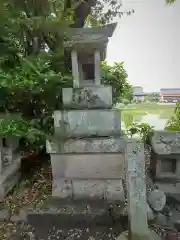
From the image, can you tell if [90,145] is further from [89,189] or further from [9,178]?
[9,178]

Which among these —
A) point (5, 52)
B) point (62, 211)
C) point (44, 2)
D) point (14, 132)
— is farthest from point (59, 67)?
point (62, 211)

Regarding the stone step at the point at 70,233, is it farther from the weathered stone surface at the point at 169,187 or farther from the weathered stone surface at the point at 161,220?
the weathered stone surface at the point at 169,187

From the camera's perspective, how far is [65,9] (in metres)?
3.54

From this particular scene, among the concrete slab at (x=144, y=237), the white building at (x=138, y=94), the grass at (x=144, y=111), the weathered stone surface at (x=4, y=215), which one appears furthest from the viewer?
the white building at (x=138, y=94)

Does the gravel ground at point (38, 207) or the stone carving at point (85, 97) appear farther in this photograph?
the stone carving at point (85, 97)

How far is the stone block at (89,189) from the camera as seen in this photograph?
9.71 feet

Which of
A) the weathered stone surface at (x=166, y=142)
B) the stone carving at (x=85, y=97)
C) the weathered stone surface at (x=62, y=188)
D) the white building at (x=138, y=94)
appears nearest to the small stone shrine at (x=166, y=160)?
the weathered stone surface at (x=166, y=142)

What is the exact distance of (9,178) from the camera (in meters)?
3.20

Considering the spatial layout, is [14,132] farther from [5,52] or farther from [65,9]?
[65,9]

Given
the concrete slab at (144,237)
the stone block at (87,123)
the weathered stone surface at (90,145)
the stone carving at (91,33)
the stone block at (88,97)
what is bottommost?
the concrete slab at (144,237)

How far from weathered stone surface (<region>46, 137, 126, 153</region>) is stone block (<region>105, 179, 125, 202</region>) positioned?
53cm

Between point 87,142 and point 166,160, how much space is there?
1.25 meters

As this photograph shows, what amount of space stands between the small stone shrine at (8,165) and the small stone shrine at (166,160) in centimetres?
222

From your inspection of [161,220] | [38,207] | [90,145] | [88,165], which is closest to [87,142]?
[90,145]
